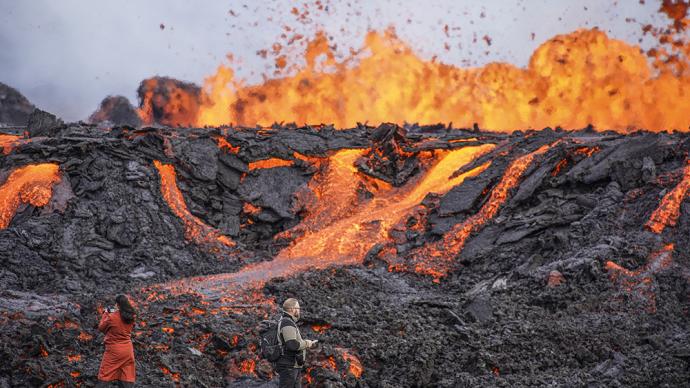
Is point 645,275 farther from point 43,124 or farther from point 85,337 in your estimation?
point 43,124

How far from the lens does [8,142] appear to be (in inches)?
837

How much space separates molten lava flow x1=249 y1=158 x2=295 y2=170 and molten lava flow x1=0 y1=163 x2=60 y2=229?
646cm

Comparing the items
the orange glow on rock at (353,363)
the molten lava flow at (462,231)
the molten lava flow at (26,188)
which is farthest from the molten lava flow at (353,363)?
the molten lava flow at (26,188)

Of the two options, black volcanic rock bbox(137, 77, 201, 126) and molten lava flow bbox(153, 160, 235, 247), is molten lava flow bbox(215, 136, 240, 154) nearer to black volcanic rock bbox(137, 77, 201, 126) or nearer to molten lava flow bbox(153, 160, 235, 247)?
molten lava flow bbox(153, 160, 235, 247)

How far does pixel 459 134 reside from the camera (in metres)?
25.2

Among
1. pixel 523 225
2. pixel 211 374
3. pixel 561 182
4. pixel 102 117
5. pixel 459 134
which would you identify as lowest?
pixel 211 374

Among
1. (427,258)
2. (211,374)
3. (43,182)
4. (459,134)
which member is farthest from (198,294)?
(459,134)

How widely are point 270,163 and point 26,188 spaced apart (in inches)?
314

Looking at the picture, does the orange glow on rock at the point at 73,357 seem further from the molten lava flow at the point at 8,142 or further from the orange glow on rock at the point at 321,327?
the molten lava flow at the point at 8,142

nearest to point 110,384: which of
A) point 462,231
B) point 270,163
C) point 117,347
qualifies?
point 117,347

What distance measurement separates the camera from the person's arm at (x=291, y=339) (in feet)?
25.8

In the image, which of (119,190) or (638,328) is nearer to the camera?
(638,328)

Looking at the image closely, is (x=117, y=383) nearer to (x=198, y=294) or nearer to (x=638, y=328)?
(x=198, y=294)

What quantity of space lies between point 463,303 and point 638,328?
3.28 m
